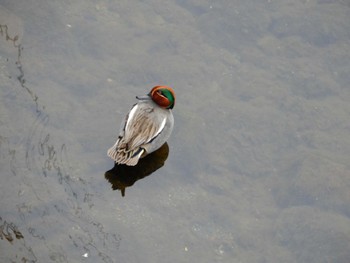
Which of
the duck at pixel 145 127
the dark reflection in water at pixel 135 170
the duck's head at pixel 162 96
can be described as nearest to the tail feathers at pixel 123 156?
the duck at pixel 145 127

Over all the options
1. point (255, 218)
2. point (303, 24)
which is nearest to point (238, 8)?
point (303, 24)

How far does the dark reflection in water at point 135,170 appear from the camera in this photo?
7.02 metres

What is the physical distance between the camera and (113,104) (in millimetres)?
7910

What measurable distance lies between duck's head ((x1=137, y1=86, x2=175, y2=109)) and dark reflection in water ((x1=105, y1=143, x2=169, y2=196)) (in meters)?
0.56

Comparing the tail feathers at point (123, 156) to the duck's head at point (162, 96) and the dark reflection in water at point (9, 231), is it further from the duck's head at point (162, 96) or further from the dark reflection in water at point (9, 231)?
the dark reflection in water at point (9, 231)

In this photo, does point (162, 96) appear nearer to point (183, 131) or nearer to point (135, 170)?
point (183, 131)

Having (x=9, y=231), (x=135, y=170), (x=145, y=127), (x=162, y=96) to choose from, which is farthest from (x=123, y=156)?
(x=9, y=231)

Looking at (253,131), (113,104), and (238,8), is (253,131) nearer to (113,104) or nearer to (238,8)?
(113,104)

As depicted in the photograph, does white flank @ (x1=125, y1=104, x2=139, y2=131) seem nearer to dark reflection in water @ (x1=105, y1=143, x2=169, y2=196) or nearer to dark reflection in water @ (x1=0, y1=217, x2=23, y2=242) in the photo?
dark reflection in water @ (x1=105, y1=143, x2=169, y2=196)

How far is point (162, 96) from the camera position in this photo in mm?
7688

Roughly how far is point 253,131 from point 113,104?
2.02 meters

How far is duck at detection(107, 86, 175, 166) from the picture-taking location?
22.9 feet

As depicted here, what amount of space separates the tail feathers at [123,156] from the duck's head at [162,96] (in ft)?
3.15

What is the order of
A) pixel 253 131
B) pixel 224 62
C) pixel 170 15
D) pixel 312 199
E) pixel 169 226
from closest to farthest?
pixel 169 226 < pixel 312 199 < pixel 253 131 < pixel 224 62 < pixel 170 15
